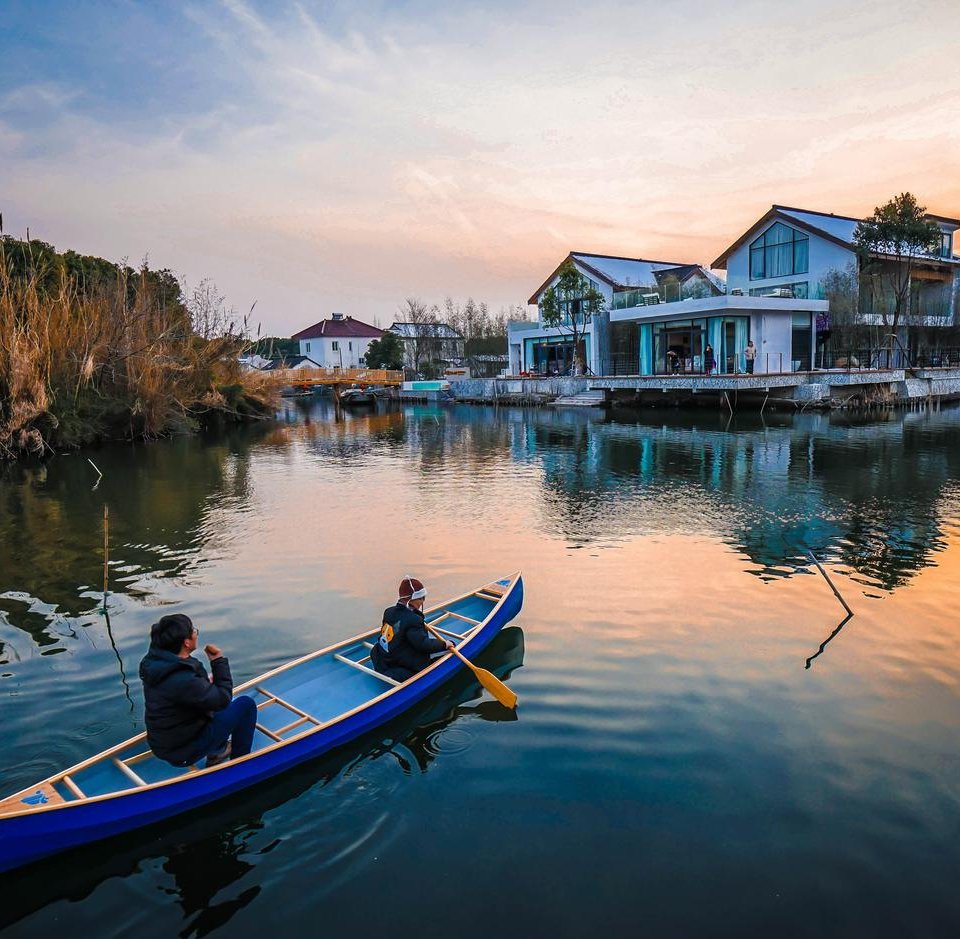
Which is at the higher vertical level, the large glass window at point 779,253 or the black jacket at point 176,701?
the large glass window at point 779,253

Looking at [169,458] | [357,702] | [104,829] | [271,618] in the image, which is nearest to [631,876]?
[357,702]

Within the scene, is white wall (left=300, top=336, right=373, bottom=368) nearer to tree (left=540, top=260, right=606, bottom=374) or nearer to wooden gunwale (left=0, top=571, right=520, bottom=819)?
tree (left=540, top=260, right=606, bottom=374)

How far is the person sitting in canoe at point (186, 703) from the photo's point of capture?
5152 mm

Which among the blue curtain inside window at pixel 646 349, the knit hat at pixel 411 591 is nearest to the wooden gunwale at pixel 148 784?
the knit hat at pixel 411 591

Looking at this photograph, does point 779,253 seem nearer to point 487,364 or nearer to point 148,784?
point 487,364

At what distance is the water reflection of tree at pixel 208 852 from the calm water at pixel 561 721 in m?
0.02

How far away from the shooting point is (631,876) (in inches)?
193

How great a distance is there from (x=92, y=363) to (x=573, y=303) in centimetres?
3306

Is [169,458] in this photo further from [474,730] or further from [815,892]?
[815,892]

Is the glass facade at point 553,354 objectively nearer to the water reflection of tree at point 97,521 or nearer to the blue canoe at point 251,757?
the water reflection of tree at point 97,521

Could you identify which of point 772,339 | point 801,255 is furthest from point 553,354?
point 801,255

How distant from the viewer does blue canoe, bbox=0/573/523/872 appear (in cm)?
478

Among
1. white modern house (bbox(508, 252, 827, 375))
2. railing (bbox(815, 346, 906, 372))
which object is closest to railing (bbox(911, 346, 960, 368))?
railing (bbox(815, 346, 906, 372))

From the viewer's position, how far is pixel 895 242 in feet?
136
